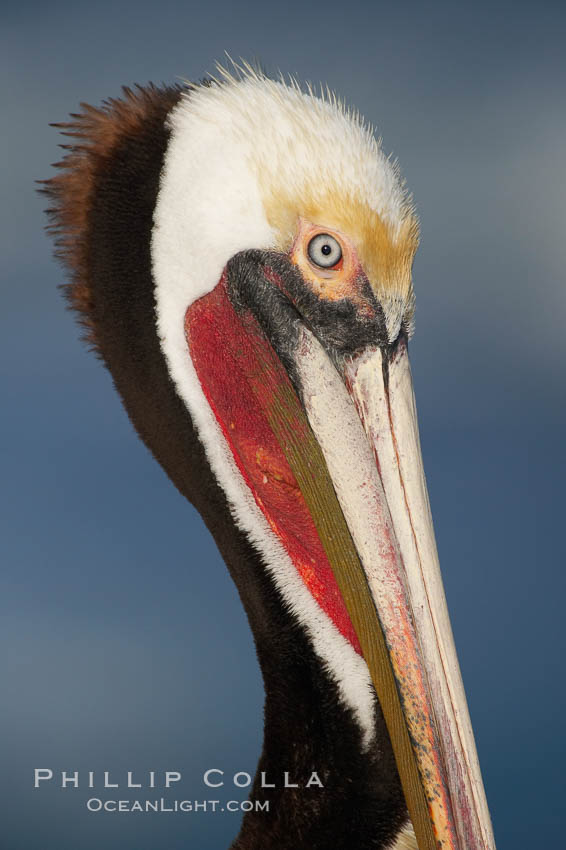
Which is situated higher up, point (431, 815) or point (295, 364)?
point (295, 364)

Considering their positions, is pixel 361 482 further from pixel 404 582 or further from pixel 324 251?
pixel 324 251

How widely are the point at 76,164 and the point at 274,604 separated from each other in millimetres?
1360

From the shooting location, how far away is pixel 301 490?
239 centimetres

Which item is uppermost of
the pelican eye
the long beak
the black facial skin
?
the pelican eye

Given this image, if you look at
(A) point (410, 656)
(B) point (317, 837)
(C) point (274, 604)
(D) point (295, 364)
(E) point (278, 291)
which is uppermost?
(E) point (278, 291)

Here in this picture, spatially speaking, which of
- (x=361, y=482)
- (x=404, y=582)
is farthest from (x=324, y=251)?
(x=404, y=582)

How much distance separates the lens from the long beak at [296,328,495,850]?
214 cm

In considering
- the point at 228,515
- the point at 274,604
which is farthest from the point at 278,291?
the point at 274,604

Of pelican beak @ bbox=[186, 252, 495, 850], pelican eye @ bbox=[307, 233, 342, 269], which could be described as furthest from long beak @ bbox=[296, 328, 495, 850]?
pelican eye @ bbox=[307, 233, 342, 269]

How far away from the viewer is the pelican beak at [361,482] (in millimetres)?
2160

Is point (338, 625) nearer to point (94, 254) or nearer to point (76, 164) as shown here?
point (94, 254)

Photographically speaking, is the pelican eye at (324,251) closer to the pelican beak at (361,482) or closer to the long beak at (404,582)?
the pelican beak at (361,482)

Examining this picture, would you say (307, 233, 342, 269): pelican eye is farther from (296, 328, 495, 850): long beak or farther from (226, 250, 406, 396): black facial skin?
(296, 328, 495, 850): long beak

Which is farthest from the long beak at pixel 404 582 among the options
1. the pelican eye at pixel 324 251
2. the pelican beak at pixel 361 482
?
the pelican eye at pixel 324 251
